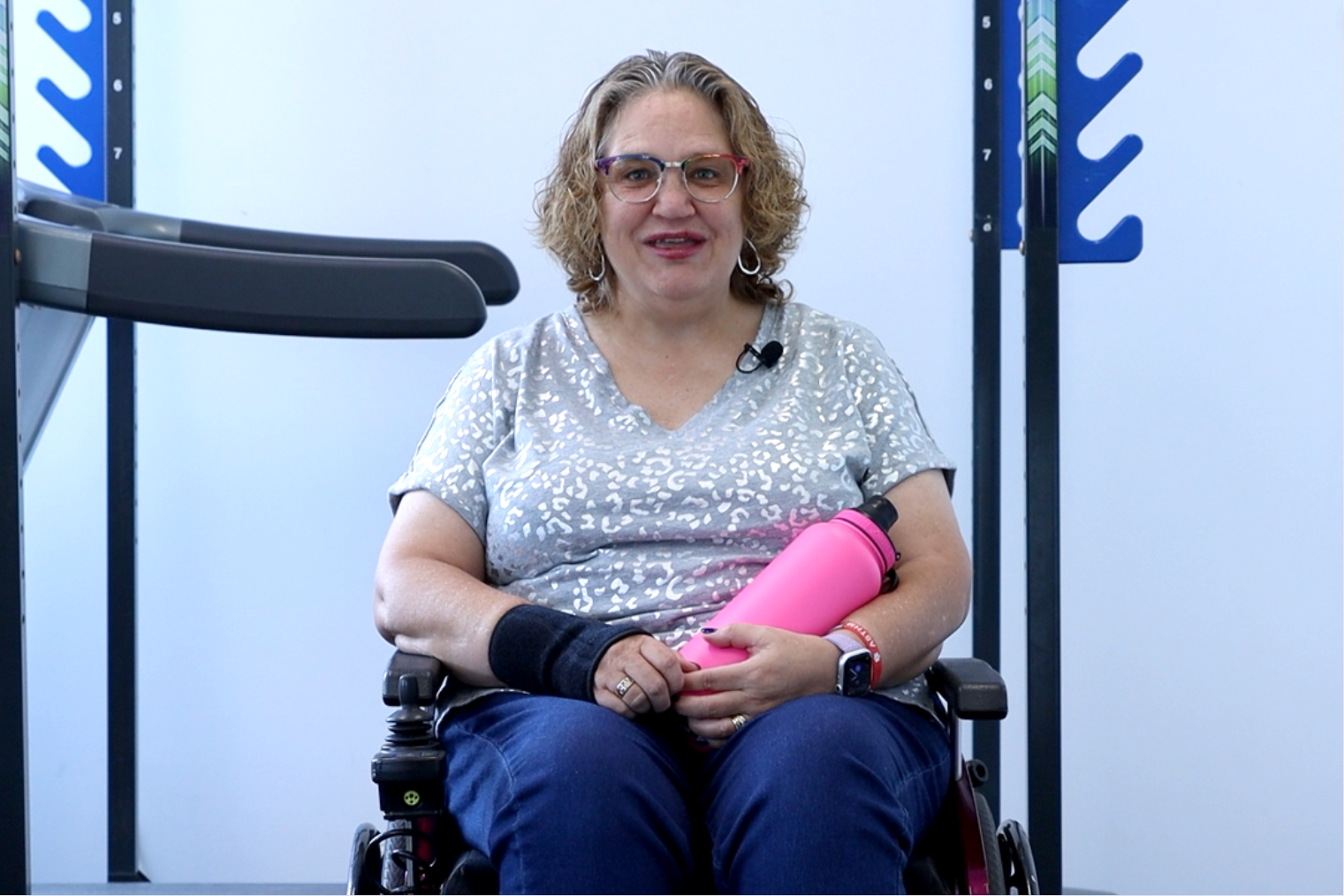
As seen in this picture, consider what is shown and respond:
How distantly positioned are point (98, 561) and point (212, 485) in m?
0.26

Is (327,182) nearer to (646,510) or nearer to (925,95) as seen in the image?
(925,95)

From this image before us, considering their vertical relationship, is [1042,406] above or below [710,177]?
below

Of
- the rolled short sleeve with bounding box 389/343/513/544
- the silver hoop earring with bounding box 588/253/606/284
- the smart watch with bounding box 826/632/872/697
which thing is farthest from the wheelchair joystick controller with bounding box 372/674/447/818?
the silver hoop earring with bounding box 588/253/606/284

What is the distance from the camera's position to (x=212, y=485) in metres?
2.46

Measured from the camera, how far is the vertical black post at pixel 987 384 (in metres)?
2.07

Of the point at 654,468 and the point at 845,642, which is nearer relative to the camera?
the point at 845,642

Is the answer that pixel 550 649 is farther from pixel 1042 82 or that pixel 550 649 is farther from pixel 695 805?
pixel 1042 82

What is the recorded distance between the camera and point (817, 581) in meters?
1.39

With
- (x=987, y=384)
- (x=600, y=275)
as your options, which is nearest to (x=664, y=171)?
(x=600, y=275)

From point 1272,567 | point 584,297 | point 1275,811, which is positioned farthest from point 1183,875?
point 584,297

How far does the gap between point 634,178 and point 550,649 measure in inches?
23.2

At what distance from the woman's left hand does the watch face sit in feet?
0.05

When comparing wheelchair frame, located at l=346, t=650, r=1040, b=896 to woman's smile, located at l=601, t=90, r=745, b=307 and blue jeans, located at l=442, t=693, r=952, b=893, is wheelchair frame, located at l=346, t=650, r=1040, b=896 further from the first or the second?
woman's smile, located at l=601, t=90, r=745, b=307

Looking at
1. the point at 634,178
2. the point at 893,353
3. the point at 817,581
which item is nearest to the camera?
the point at 817,581
